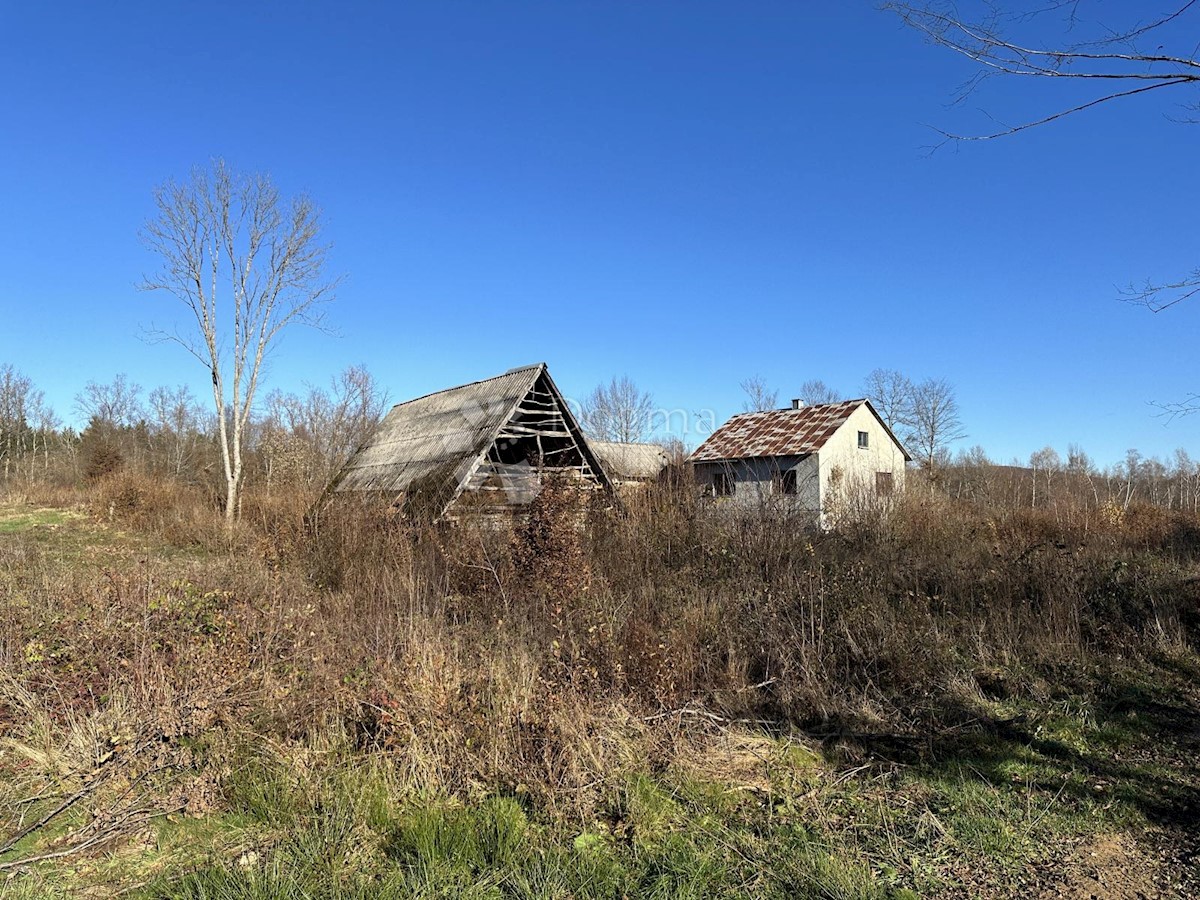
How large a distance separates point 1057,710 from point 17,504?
34.3 metres

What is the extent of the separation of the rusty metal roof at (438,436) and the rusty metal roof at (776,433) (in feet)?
37.4

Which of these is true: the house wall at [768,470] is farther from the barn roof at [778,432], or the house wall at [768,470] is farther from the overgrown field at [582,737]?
the overgrown field at [582,737]

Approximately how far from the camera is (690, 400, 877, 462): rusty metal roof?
86.2 feet

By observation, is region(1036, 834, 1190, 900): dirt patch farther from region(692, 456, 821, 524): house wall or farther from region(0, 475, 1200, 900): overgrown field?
region(692, 456, 821, 524): house wall

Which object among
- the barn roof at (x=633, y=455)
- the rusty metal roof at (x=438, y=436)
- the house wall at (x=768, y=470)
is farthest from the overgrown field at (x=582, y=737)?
the barn roof at (x=633, y=455)

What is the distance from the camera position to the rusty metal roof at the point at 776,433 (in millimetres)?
26266

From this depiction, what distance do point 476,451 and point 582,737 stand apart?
421 inches

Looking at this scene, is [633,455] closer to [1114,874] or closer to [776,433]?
[776,433]

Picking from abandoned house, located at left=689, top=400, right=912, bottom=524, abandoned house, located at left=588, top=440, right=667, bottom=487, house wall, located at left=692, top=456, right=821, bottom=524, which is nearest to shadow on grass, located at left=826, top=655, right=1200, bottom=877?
house wall, located at left=692, top=456, right=821, bottom=524

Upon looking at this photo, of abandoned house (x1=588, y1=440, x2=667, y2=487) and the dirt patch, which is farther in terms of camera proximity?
abandoned house (x1=588, y1=440, x2=667, y2=487)

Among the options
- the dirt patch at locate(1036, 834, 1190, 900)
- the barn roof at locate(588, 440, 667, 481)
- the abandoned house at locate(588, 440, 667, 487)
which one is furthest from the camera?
the barn roof at locate(588, 440, 667, 481)

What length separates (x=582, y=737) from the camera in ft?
14.0

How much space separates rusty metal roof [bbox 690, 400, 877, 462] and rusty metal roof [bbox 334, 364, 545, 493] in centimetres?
1140

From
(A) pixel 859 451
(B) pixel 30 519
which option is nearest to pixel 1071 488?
(A) pixel 859 451
